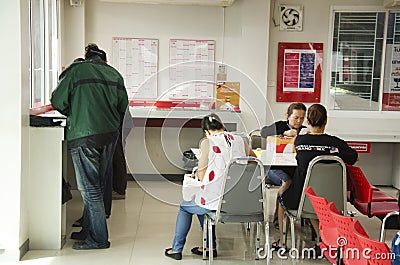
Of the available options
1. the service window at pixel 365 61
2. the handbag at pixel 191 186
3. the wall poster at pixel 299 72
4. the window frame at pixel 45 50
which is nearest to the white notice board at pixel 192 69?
the wall poster at pixel 299 72

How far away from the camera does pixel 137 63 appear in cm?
618

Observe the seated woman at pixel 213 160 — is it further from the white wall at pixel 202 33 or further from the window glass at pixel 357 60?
the window glass at pixel 357 60

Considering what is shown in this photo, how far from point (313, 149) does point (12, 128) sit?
2.08m

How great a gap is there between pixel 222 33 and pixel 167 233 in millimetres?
2885

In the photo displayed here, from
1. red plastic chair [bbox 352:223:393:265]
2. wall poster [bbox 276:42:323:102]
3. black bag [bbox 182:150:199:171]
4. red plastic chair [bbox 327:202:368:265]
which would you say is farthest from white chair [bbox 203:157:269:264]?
wall poster [bbox 276:42:323:102]

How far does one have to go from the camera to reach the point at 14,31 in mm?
3506

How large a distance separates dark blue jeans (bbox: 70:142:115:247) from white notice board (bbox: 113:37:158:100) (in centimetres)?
232

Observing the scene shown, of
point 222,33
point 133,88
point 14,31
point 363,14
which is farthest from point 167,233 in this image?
point 363,14

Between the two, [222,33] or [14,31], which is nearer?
[14,31]

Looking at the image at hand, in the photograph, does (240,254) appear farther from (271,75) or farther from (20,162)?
(271,75)

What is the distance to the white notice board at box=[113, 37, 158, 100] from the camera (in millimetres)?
6145

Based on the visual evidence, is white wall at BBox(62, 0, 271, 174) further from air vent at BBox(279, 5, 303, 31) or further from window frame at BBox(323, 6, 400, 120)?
window frame at BBox(323, 6, 400, 120)

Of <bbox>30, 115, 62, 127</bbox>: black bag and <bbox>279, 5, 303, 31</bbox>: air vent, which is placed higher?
<bbox>279, 5, 303, 31</bbox>: air vent

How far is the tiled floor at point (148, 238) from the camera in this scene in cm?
367
